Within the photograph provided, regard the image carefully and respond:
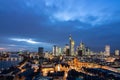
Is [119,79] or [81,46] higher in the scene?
[81,46]

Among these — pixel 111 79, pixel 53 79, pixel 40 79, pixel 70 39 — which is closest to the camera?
pixel 40 79

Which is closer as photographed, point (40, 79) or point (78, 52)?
point (40, 79)

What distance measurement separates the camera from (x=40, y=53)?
294 ft

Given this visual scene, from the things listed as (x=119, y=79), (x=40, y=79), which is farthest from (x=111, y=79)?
(x=40, y=79)

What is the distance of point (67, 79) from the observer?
2895 centimetres

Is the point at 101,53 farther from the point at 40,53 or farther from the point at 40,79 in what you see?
the point at 40,79

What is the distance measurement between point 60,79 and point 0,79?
5.97 metres

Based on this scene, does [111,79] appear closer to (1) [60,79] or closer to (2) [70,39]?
(1) [60,79]

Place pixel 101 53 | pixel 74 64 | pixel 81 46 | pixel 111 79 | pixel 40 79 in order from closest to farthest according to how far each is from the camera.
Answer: pixel 40 79 < pixel 111 79 < pixel 74 64 < pixel 81 46 < pixel 101 53

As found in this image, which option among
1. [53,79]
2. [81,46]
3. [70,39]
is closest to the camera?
[53,79]

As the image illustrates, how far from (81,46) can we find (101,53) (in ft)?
91.6

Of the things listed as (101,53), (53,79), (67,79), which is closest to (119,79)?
(67,79)

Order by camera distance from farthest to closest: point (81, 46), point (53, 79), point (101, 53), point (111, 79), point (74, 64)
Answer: point (101, 53) → point (81, 46) → point (74, 64) → point (111, 79) → point (53, 79)

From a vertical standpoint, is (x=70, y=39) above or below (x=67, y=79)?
above
